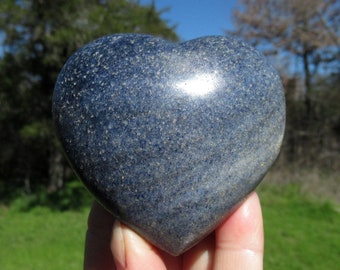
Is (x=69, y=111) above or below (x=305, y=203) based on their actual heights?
above

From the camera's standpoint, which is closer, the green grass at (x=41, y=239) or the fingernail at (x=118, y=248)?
the fingernail at (x=118, y=248)

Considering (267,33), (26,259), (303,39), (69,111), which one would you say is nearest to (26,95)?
(26,259)

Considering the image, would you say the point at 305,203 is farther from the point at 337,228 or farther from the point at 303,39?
the point at 303,39

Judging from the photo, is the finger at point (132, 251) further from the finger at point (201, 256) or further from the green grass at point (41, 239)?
the green grass at point (41, 239)

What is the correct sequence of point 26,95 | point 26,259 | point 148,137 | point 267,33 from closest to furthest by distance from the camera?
1. point 148,137
2. point 26,259
3. point 26,95
4. point 267,33

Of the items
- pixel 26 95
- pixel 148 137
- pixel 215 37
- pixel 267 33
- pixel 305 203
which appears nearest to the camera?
pixel 148 137

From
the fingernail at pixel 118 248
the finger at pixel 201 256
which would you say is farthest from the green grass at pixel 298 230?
the fingernail at pixel 118 248

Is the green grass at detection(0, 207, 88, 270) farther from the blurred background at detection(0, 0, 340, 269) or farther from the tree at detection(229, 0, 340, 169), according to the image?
the tree at detection(229, 0, 340, 169)

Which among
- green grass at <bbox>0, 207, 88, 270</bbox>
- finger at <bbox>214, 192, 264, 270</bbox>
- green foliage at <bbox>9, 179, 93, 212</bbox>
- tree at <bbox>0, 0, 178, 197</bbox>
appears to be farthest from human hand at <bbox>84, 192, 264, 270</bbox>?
green foliage at <bbox>9, 179, 93, 212</bbox>
